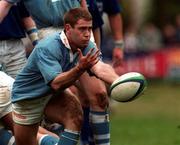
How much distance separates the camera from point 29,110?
10.9 metres

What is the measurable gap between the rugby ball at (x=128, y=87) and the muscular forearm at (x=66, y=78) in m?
0.41

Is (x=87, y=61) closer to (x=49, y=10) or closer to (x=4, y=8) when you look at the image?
(x=4, y=8)

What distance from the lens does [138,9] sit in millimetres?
42812

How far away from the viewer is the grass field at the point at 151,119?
50.7 feet

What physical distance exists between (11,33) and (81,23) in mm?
2067

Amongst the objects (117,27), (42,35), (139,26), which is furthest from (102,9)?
(139,26)

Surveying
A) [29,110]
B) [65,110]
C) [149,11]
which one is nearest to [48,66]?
[65,110]

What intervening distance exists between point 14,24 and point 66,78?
232 centimetres

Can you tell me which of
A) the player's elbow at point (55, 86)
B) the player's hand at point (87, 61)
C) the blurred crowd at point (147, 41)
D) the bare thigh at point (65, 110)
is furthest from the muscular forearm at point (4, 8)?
the blurred crowd at point (147, 41)

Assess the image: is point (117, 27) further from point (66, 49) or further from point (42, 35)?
point (66, 49)

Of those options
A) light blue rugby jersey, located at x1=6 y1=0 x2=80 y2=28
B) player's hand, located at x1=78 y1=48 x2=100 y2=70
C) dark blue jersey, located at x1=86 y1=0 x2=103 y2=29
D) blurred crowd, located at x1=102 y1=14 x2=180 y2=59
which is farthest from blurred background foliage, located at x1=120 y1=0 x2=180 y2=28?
player's hand, located at x1=78 y1=48 x2=100 y2=70

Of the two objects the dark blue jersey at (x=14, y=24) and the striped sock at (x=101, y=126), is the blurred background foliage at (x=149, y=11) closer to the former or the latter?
the dark blue jersey at (x=14, y=24)

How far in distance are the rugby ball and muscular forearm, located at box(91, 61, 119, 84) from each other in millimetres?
182

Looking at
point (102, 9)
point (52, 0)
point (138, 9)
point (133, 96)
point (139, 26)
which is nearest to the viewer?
point (133, 96)
